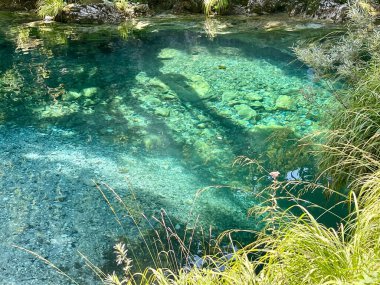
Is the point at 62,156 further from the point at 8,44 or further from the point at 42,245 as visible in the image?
the point at 8,44

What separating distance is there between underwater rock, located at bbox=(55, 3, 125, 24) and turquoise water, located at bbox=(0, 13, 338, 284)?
1.51m

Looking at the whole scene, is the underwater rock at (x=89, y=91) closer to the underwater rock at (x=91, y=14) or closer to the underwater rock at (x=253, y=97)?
the underwater rock at (x=253, y=97)

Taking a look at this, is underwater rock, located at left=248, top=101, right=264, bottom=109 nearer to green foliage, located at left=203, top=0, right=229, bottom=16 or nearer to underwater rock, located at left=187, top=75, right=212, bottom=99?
underwater rock, located at left=187, top=75, right=212, bottom=99

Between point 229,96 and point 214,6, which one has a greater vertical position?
point 214,6

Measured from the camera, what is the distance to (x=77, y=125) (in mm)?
6039

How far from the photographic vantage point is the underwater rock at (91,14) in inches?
460

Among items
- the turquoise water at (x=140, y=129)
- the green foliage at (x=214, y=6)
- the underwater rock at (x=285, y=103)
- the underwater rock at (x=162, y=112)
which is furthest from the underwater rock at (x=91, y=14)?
the underwater rock at (x=285, y=103)

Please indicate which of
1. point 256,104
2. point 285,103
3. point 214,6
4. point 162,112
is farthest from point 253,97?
point 214,6

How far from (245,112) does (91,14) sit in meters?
7.27

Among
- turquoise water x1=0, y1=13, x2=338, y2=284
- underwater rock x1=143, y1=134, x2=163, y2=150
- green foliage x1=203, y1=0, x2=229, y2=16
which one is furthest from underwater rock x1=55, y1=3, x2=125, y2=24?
underwater rock x1=143, y1=134, x2=163, y2=150

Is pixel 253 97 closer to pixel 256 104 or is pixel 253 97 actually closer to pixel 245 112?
pixel 256 104

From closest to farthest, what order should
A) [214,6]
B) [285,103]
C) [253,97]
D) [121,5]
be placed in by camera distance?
[285,103]
[253,97]
[214,6]
[121,5]

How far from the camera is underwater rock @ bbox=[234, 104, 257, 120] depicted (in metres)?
6.08

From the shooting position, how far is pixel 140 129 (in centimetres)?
582
